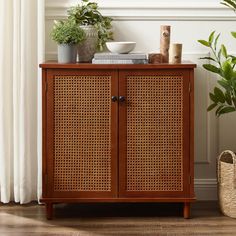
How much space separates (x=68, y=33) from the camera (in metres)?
3.33

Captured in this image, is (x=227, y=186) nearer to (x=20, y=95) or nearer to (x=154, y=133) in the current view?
(x=154, y=133)

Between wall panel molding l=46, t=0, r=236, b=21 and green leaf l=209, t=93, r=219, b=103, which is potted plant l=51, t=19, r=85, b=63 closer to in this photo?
wall panel molding l=46, t=0, r=236, b=21

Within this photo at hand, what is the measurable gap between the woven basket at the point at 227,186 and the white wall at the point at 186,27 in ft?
1.05

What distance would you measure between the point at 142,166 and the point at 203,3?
1017 millimetres

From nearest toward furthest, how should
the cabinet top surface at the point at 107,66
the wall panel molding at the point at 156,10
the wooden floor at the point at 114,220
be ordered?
the wooden floor at the point at 114,220, the cabinet top surface at the point at 107,66, the wall panel molding at the point at 156,10

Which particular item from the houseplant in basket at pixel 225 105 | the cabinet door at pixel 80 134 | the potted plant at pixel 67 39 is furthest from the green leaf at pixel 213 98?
the potted plant at pixel 67 39

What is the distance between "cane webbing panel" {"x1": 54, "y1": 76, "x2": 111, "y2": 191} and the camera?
332 cm

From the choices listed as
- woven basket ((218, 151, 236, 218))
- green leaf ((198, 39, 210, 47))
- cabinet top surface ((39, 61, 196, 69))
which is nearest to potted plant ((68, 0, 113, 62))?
cabinet top surface ((39, 61, 196, 69))

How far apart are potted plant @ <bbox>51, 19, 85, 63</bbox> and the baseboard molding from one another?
106 cm

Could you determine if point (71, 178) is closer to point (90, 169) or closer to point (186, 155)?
point (90, 169)

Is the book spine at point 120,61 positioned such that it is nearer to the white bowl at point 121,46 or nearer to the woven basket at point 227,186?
the white bowl at point 121,46

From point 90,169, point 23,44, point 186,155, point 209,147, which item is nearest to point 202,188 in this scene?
point 209,147

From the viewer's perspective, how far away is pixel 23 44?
3.59 metres

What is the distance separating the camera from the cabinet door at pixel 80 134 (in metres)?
3.32
